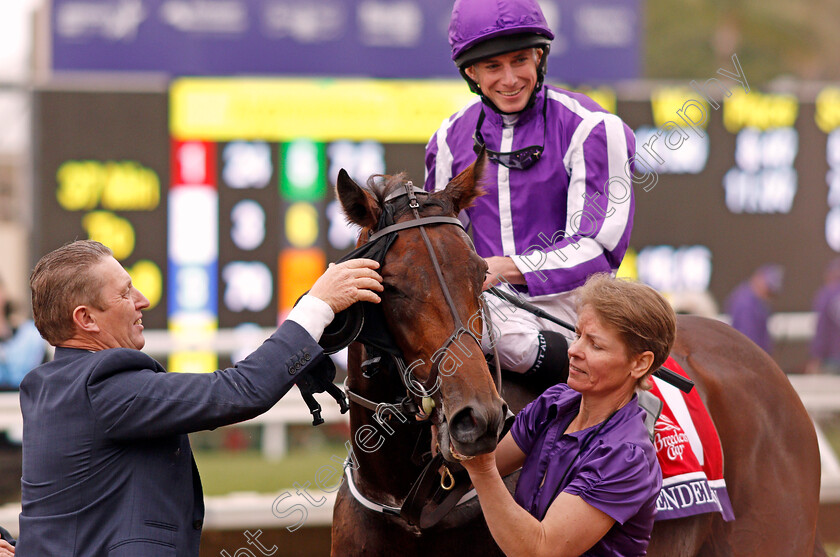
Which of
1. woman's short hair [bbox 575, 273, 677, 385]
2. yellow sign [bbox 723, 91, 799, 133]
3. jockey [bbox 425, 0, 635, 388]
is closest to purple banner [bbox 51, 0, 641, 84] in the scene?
yellow sign [bbox 723, 91, 799, 133]

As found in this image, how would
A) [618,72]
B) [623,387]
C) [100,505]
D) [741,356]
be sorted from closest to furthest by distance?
[100,505] → [623,387] → [741,356] → [618,72]

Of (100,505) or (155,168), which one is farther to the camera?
(155,168)

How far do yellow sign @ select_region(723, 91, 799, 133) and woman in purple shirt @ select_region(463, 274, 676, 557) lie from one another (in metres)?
7.00

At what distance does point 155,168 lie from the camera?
746 centimetres

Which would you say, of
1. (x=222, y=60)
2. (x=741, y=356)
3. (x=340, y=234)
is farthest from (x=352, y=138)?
(x=741, y=356)

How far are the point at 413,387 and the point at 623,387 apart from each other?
483 mm

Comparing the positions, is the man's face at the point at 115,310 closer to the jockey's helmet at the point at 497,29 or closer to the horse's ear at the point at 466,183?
the horse's ear at the point at 466,183

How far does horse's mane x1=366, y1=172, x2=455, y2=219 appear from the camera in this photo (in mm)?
2363

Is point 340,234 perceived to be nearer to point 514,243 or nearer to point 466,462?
point 514,243

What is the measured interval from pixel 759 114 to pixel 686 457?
6.67 metres

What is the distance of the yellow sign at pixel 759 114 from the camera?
8.63m

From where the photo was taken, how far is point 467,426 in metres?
1.99

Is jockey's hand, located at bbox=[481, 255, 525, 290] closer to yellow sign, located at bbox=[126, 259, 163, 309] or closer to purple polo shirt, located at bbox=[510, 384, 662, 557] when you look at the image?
purple polo shirt, located at bbox=[510, 384, 662, 557]

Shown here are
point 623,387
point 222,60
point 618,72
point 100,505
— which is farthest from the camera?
point 618,72
